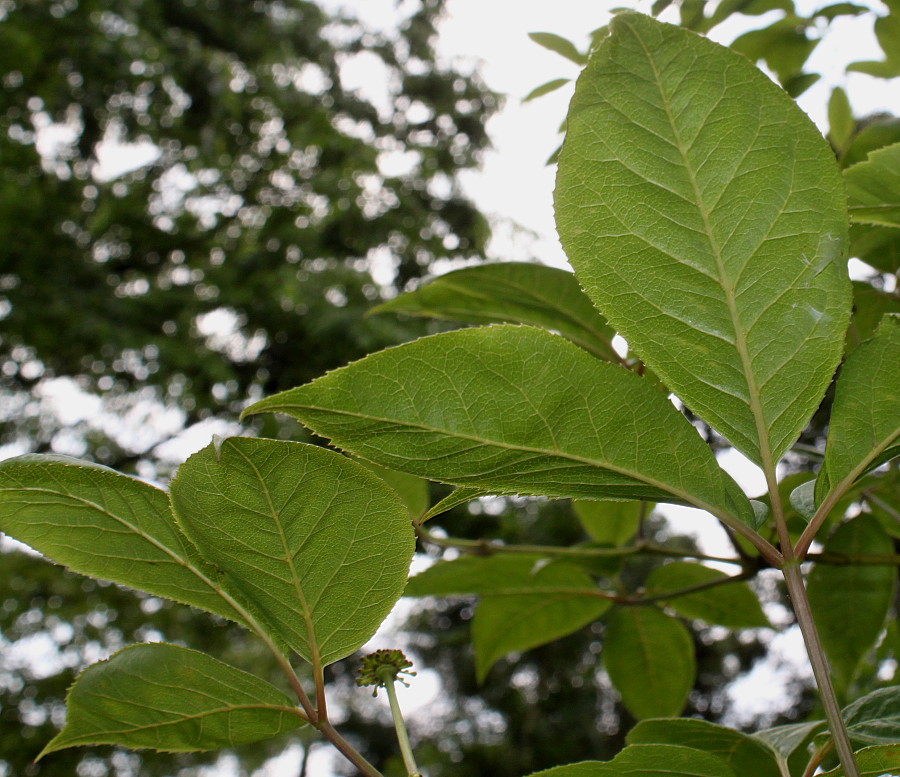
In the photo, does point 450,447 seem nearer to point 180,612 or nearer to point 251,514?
point 251,514

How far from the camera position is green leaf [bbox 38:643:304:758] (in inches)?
16.3

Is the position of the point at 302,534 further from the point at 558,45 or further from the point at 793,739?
the point at 558,45

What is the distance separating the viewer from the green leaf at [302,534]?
1.18 ft

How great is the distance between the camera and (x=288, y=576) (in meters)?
0.39

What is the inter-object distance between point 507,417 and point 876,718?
31cm

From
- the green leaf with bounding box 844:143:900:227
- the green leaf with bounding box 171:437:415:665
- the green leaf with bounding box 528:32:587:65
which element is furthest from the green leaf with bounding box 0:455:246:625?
the green leaf with bounding box 528:32:587:65

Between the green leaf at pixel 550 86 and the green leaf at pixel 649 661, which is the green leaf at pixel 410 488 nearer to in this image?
the green leaf at pixel 649 661

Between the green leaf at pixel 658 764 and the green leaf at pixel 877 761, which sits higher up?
the green leaf at pixel 658 764

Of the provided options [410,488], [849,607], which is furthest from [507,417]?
[849,607]

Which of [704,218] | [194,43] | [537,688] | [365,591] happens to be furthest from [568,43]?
[537,688]

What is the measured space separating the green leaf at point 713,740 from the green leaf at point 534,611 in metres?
0.36

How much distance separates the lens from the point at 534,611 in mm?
932

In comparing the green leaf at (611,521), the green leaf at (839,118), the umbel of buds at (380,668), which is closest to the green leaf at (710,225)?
the umbel of buds at (380,668)

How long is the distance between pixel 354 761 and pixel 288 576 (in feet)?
0.38
